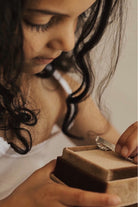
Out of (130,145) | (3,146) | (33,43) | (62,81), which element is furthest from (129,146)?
(62,81)

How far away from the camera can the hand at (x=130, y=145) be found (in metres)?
0.46

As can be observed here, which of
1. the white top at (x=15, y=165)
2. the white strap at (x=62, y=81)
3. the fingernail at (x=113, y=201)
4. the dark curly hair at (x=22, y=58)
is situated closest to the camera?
the fingernail at (x=113, y=201)

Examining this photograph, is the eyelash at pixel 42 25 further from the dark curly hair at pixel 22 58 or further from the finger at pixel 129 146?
the finger at pixel 129 146

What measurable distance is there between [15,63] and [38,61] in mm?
48

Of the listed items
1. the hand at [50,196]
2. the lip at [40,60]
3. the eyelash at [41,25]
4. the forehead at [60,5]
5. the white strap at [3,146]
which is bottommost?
the white strap at [3,146]

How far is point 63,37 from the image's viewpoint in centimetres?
50

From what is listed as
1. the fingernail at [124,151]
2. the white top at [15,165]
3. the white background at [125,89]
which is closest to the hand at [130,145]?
the fingernail at [124,151]

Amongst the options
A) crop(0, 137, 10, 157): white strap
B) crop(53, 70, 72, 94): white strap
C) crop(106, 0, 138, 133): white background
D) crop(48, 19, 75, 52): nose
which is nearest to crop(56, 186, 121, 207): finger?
crop(48, 19, 75, 52): nose

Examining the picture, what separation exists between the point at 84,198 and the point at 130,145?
0.13 meters

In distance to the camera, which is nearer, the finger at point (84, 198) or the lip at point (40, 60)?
the finger at point (84, 198)

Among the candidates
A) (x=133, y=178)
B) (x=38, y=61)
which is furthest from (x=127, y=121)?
(x=133, y=178)

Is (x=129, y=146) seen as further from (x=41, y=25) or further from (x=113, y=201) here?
(x=41, y=25)

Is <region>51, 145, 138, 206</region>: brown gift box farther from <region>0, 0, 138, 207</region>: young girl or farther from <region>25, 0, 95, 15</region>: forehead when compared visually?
<region>25, 0, 95, 15</region>: forehead

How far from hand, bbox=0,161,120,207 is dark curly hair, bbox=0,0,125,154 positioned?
0.19m
